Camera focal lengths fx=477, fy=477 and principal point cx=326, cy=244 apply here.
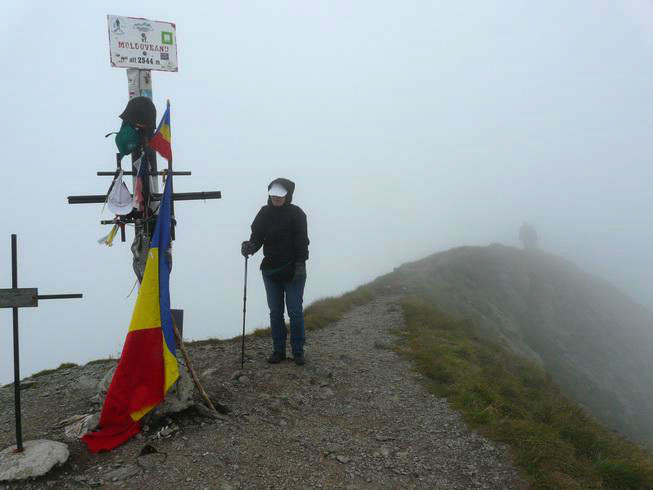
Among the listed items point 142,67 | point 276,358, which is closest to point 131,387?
point 276,358

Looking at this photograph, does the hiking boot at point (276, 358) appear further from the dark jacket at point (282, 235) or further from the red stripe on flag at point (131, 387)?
the red stripe on flag at point (131, 387)

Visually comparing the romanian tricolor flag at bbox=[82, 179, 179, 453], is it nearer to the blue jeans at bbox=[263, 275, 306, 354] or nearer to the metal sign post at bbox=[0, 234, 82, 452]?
the metal sign post at bbox=[0, 234, 82, 452]

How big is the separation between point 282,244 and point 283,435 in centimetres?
337

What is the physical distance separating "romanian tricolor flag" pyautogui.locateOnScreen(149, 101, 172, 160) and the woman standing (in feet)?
6.69

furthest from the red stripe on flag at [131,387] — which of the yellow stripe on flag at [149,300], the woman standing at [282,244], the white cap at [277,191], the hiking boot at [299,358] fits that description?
the hiking boot at [299,358]

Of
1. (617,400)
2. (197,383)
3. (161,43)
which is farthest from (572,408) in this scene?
(617,400)

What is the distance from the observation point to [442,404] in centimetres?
841

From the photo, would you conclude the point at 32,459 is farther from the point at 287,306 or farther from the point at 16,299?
the point at 287,306

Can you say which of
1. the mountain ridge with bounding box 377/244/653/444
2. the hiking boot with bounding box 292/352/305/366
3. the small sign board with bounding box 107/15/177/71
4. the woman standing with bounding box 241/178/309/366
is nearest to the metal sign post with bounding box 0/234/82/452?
the small sign board with bounding box 107/15/177/71

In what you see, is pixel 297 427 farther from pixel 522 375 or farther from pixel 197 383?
pixel 522 375

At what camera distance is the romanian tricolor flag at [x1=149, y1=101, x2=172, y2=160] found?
22.7 feet

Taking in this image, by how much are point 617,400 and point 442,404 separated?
118 feet

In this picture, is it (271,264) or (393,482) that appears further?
(271,264)

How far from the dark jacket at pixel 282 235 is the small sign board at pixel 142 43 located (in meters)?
2.67
